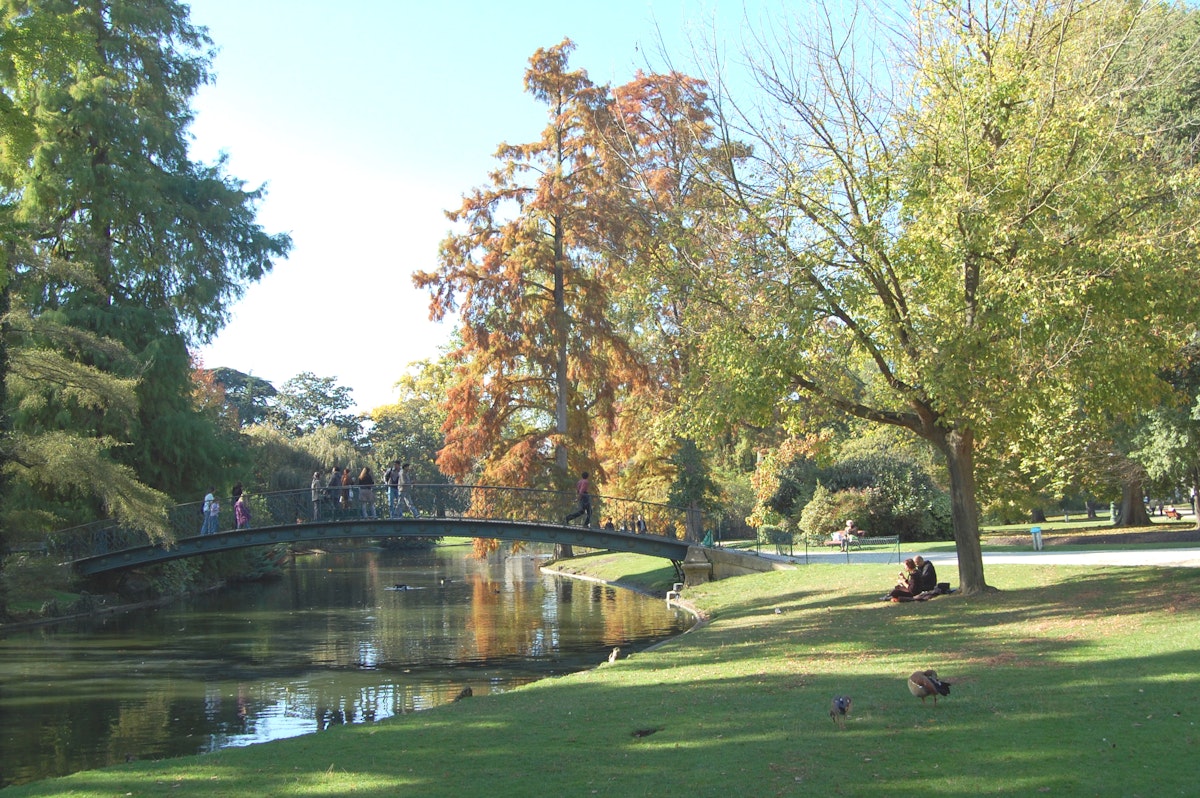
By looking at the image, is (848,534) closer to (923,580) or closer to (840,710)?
(923,580)

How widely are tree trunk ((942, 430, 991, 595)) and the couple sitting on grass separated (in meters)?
0.62

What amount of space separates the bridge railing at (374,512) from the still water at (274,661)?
2.45 meters

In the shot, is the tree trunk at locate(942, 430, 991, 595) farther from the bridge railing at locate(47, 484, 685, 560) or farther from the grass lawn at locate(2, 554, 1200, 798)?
the bridge railing at locate(47, 484, 685, 560)

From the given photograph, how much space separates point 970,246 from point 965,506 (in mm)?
5322

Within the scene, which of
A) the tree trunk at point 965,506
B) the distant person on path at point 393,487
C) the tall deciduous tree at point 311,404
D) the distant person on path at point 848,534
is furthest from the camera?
the tall deciduous tree at point 311,404

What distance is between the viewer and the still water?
14.9 meters

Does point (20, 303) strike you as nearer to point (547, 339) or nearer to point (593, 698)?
point (547, 339)

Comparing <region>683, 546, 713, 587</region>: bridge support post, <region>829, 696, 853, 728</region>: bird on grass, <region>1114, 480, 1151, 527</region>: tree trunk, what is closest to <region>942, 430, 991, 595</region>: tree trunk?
<region>829, 696, 853, 728</region>: bird on grass

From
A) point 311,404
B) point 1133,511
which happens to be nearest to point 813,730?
point 1133,511

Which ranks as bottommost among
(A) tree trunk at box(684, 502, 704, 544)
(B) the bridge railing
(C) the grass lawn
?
(C) the grass lawn

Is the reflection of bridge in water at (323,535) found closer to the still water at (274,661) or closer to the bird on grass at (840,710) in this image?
the still water at (274,661)

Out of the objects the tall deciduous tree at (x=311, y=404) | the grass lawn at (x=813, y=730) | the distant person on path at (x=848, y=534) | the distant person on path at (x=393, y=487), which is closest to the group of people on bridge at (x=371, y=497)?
the distant person on path at (x=393, y=487)

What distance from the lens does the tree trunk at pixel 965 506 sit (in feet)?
61.4

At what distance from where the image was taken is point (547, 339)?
129ft
